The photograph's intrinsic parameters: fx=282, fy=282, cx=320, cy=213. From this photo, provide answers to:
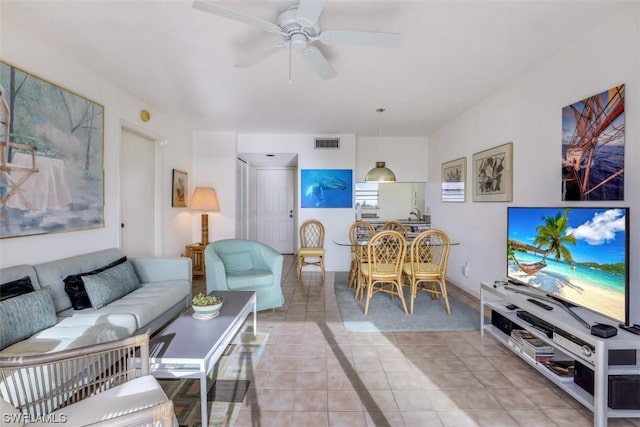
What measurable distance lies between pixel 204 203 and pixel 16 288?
9.54 ft

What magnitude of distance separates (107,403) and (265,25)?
2.08 metres

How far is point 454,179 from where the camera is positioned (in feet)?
14.4

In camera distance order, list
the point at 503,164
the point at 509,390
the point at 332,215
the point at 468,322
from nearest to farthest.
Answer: the point at 509,390 < the point at 468,322 < the point at 503,164 < the point at 332,215

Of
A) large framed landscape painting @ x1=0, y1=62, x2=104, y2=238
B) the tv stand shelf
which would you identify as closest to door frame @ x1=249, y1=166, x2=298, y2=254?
large framed landscape painting @ x1=0, y1=62, x2=104, y2=238

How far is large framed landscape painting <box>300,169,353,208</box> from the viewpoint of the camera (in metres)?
5.22

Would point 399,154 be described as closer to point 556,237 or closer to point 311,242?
point 311,242

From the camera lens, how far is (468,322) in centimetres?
291

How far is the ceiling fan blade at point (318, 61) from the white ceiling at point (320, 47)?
9.8 inches

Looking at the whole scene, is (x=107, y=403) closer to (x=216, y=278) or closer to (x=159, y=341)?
(x=159, y=341)

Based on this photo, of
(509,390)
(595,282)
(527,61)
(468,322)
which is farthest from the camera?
(468,322)

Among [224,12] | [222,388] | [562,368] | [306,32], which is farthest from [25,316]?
[562,368]

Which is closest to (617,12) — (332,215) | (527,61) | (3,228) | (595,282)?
(527,61)

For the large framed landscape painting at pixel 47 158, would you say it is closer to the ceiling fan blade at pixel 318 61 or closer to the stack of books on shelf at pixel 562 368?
the ceiling fan blade at pixel 318 61

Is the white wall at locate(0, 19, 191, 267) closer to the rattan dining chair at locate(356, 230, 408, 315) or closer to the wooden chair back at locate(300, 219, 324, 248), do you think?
the wooden chair back at locate(300, 219, 324, 248)
